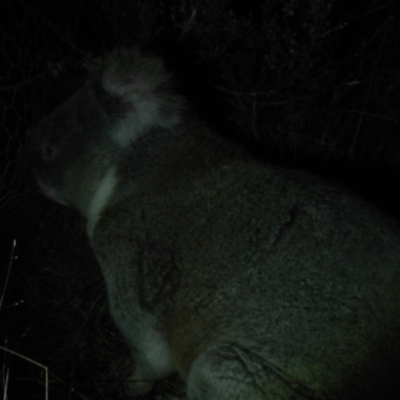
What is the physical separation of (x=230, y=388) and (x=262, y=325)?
0.26 m

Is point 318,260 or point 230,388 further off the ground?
point 318,260

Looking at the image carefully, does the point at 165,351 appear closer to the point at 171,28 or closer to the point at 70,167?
the point at 70,167

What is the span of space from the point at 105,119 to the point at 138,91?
202mm

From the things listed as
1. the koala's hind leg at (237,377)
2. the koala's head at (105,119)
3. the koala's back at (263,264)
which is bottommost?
the koala's hind leg at (237,377)

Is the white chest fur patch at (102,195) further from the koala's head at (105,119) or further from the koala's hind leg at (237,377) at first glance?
the koala's hind leg at (237,377)

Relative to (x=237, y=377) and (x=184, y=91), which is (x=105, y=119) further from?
(x=237, y=377)

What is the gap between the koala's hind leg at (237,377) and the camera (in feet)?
8.32

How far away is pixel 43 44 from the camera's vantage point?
435 centimetres

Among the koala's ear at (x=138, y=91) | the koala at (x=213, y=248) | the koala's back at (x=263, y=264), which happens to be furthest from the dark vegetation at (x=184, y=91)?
the koala's back at (x=263, y=264)

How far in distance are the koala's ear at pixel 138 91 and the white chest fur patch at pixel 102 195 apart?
0.17 meters

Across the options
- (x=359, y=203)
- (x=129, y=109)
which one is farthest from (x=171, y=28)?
(x=359, y=203)

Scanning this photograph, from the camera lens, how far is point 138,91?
10.6 feet

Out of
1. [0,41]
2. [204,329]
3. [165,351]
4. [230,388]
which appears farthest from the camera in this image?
[0,41]

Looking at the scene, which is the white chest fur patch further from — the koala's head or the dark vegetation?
the dark vegetation
